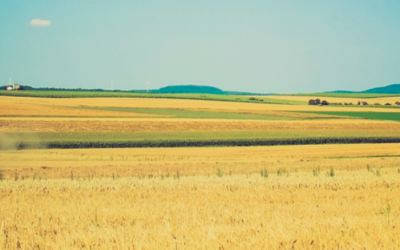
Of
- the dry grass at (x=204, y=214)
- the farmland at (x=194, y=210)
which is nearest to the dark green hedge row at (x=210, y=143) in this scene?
the farmland at (x=194, y=210)

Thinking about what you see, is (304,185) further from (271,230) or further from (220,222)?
(271,230)

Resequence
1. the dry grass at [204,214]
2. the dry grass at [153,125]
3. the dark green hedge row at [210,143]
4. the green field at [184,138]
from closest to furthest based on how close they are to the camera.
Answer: the dry grass at [204,214]
the dark green hedge row at [210,143]
the green field at [184,138]
the dry grass at [153,125]

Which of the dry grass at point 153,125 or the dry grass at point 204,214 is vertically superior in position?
the dry grass at point 204,214

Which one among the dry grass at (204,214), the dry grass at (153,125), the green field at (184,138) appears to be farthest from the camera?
the dry grass at (153,125)

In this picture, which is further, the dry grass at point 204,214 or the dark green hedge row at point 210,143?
the dark green hedge row at point 210,143

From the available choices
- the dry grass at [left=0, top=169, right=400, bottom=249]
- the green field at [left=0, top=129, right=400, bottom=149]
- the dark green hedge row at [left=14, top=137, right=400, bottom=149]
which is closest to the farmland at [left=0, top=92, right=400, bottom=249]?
the dry grass at [left=0, top=169, right=400, bottom=249]

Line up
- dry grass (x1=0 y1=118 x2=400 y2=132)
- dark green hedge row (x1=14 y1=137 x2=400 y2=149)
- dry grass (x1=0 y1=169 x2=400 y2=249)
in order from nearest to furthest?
dry grass (x1=0 y1=169 x2=400 y2=249), dark green hedge row (x1=14 y1=137 x2=400 y2=149), dry grass (x1=0 y1=118 x2=400 y2=132)

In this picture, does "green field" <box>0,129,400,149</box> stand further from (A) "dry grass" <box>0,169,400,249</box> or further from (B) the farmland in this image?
(A) "dry grass" <box>0,169,400,249</box>

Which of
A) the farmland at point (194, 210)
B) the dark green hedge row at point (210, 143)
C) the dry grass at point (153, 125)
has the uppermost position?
the farmland at point (194, 210)

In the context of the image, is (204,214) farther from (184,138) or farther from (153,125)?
(153,125)

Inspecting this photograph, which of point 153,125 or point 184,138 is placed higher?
point 153,125

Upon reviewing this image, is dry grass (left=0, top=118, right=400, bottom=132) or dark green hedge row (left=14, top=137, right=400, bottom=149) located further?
dry grass (left=0, top=118, right=400, bottom=132)

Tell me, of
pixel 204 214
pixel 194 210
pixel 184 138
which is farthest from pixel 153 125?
pixel 204 214

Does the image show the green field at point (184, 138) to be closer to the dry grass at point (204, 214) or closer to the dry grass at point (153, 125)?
the dry grass at point (153, 125)
